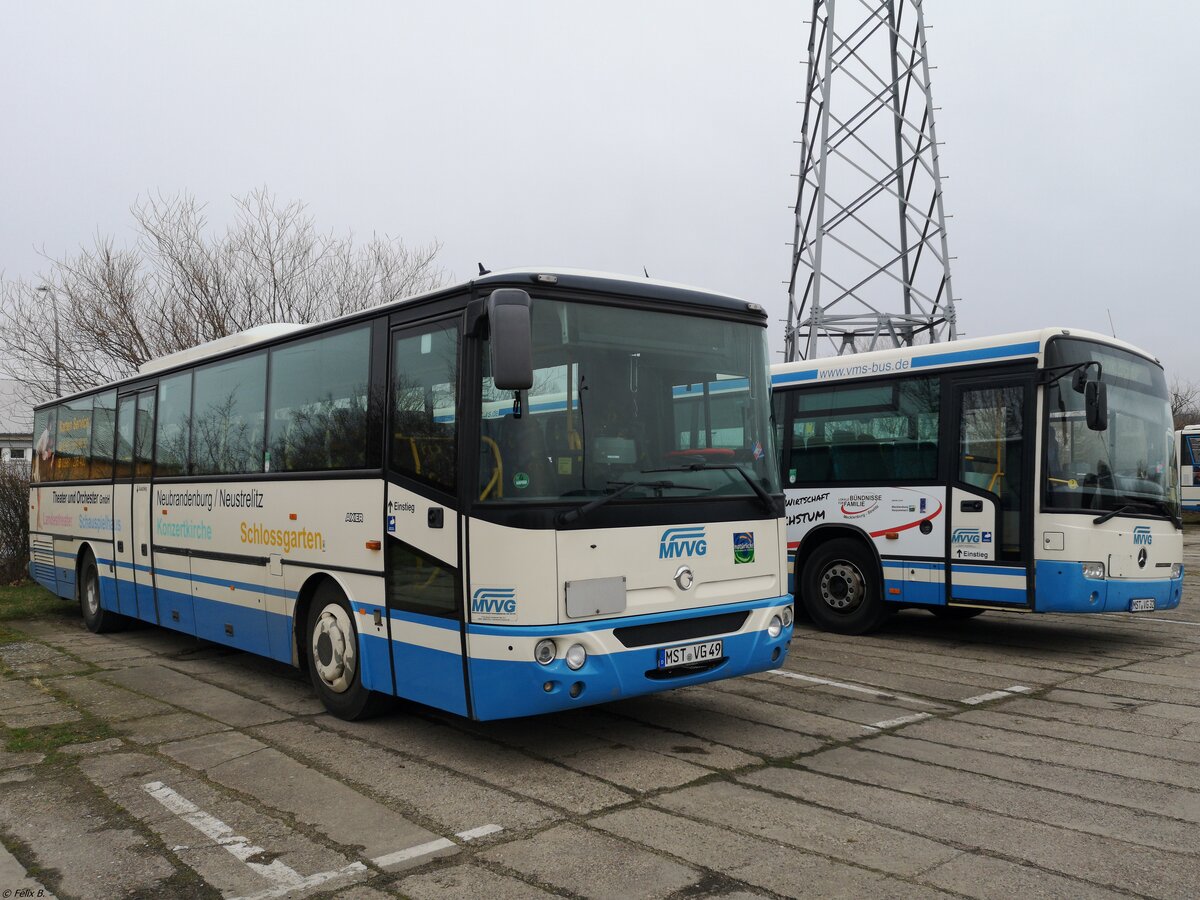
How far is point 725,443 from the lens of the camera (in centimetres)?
648

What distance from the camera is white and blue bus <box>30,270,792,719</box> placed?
5648 mm

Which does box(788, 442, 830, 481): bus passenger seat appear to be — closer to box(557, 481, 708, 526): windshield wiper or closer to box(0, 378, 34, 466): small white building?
box(557, 481, 708, 526): windshield wiper

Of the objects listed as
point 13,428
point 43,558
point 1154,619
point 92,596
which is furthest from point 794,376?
point 13,428

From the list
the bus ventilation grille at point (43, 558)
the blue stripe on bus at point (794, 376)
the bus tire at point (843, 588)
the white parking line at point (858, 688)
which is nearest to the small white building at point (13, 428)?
the bus ventilation grille at point (43, 558)

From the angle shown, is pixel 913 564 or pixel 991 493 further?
pixel 913 564

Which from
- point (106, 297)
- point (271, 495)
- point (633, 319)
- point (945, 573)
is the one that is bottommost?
point (945, 573)

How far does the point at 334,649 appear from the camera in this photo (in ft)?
23.2

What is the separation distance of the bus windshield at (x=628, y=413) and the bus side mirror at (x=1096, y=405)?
3.55m

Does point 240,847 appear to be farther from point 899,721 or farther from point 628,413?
point 899,721

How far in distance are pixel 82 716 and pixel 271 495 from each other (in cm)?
201

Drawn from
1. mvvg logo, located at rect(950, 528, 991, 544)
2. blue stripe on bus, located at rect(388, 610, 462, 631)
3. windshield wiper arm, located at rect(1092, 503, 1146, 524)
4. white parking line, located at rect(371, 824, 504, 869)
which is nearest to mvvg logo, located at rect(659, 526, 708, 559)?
blue stripe on bus, located at rect(388, 610, 462, 631)

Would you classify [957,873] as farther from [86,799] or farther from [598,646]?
[86,799]

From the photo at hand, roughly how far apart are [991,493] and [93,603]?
9778 millimetres

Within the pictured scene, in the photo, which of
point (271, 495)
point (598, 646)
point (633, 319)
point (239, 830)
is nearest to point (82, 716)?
point (271, 495)
